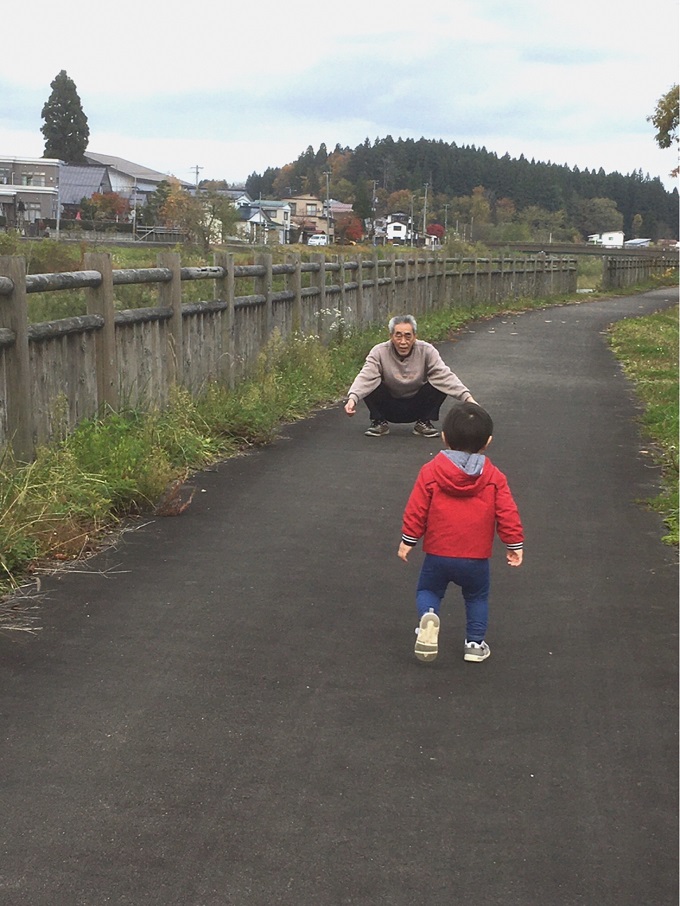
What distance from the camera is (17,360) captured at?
25.0 feet

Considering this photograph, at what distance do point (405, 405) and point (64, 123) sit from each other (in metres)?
129

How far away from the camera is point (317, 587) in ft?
20.7

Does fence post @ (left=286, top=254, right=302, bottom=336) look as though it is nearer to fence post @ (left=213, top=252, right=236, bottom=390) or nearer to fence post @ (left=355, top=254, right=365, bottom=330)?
fence post @ (left=213, top=252, right=236, bottom=390)

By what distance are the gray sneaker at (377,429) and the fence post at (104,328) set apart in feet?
9.85

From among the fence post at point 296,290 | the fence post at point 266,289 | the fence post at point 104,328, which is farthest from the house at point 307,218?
the fence post at point 104,328

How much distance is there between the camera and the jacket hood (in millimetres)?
5207

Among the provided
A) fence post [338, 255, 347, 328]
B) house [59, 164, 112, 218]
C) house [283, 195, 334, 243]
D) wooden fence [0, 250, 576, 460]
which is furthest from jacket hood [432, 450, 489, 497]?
house [283, 195, 334, 243]

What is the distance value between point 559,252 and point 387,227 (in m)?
79.1

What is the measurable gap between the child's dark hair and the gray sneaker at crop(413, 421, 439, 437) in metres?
6.27

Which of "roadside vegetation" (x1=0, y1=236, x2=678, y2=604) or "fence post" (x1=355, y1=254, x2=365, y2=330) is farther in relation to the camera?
"fence post" (x1=355, y1=254, x2=365, y2=330)

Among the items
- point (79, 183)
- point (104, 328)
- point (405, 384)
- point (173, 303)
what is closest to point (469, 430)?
point (104, 328)

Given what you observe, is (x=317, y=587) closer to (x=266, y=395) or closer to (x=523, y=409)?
Answer: (x=266, y=395)

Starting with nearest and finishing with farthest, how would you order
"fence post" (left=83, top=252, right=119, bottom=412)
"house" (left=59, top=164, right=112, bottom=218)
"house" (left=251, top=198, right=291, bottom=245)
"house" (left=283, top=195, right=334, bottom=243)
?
"fence post" (left=83, top=252, right=119, bottom=412), "house" (left=59, top=164, right=112, bottom=218), "house" (left=283, top=195, right=334, bottom=243), "house" (left=251, top=198, right=291, bottom=245)

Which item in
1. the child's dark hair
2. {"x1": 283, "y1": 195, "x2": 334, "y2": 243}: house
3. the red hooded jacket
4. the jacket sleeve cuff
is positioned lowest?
the jacket sleeve cuff
